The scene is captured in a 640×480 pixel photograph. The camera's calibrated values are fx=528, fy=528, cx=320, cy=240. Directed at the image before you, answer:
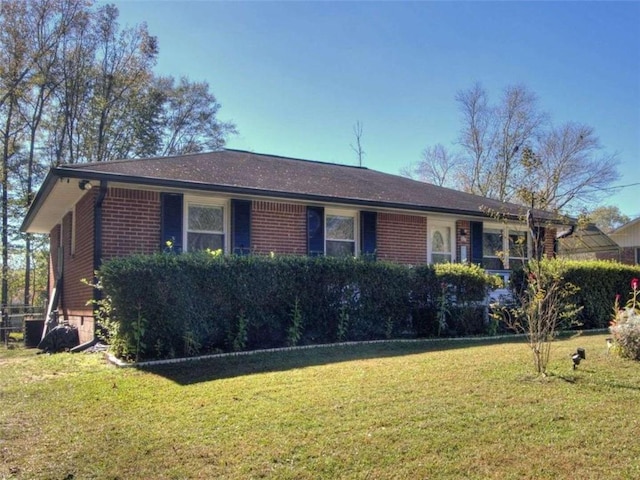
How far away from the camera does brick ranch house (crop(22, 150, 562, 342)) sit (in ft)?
31.6

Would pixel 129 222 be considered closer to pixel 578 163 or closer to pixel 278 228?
pixel 278 228

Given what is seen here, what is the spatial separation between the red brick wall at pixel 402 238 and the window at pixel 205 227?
379 centimetres

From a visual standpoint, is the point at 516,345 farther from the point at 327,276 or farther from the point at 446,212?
the point at 446,212

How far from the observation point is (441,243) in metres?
13.8

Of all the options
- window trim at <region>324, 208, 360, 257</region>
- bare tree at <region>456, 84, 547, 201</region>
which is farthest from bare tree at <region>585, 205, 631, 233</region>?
window trim at <region>324, 208, 360, 257</region>

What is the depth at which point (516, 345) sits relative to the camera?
8117 mm

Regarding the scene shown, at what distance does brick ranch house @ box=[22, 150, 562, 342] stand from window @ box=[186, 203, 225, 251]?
0.02 m

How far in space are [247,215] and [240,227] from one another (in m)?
0.30

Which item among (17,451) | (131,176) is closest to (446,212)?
(131,176)

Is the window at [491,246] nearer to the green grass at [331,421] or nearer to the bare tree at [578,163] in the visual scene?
the green grass at [331,421]

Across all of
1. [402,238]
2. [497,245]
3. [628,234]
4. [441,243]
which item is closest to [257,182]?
[402,238]

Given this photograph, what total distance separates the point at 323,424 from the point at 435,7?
11.0m

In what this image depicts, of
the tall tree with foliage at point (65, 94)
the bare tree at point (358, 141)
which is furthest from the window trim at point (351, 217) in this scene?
the bare tree at point (358, 141)

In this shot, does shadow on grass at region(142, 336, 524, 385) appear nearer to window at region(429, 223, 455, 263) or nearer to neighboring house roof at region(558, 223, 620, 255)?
window at region(429, 223, 455, 263)
